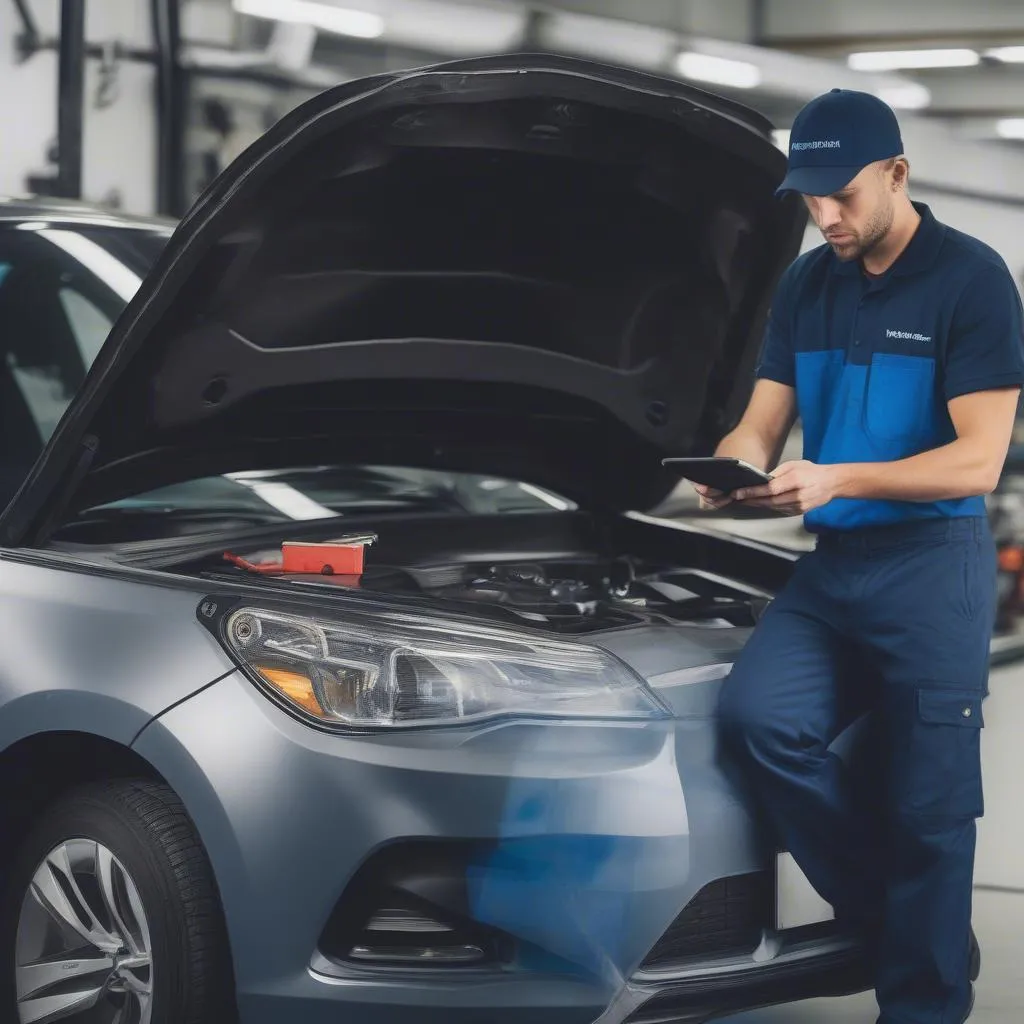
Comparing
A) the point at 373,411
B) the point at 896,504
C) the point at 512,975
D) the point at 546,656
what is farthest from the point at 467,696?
the point at 373,411

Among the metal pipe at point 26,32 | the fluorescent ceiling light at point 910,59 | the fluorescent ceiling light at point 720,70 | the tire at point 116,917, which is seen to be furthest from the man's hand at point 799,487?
the fluorescent ceiling light at point 910,59

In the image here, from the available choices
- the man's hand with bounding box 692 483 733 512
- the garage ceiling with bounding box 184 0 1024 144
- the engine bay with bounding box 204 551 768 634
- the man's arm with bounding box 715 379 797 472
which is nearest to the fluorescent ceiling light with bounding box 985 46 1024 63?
the garage ceiling with bounding box 184 0 1024 144

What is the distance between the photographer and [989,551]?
2.76 m

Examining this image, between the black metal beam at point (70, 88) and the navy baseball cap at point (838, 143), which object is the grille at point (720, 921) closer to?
the navy baseball cap at point (838, 143)

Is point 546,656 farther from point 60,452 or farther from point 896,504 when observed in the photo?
point 60,452

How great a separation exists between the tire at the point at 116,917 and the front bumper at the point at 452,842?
0.08m

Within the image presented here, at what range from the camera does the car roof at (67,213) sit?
12.0 ft

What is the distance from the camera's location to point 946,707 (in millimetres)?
2623

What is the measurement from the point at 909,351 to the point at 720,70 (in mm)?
9895

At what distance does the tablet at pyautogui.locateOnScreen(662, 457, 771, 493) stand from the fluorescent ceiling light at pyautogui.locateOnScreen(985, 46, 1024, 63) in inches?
439

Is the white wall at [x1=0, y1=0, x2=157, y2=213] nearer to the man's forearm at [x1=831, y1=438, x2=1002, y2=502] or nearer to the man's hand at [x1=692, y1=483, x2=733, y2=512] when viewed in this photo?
the man's hand at [x1=692, y1=483, x2=733, y2=512]

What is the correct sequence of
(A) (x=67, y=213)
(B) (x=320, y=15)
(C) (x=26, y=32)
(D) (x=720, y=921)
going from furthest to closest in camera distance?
(B) (x=320, y=15), (C) (x=26, y=32), (A) (x=67, y=213), (D) (x=720, y=921)

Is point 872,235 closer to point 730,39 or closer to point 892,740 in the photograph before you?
point 892,740

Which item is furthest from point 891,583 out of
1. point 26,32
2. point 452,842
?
point 26,32
